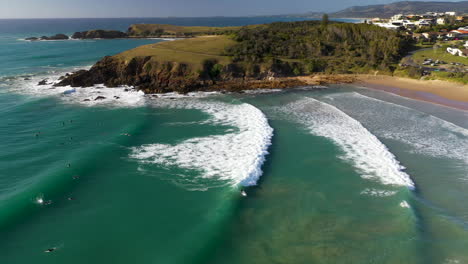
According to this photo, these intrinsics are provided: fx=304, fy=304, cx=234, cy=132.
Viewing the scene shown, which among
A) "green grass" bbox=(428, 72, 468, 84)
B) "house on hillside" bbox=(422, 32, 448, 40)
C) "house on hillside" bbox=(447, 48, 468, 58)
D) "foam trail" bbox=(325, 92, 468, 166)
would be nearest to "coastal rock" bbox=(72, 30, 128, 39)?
"house on hillside" bbox=(422, 32, 448, 40)

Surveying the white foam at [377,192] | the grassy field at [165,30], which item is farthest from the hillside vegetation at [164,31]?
the white foam at [377,192]

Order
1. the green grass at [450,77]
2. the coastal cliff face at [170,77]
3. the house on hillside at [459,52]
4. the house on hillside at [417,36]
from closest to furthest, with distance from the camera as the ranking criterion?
the green grass at [450,77] < the coastal cliff face at [170,77] < the house on hillside at [459,52] < the house on hillside at [417,36]

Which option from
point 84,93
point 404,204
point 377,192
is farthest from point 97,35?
point 404,204

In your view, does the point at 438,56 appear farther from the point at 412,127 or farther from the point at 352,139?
the point at 352,139

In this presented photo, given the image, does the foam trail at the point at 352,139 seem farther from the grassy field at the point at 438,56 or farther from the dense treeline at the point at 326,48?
the grassy field at the point at 438,56

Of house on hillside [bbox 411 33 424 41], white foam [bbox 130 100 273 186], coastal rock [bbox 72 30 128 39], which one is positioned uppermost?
coastal rock [bbox 72 30 128 39]

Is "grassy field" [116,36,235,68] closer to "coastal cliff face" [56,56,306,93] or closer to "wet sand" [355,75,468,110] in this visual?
"coastal cliff face" [56,56,306,93]
